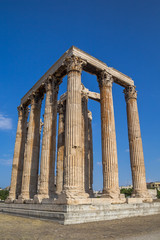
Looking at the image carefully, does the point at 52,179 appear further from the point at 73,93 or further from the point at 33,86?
the point at 33,86

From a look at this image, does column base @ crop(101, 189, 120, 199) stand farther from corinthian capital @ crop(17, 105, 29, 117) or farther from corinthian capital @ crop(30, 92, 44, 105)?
corinthian capital @ crop(17, 105, 29, 117)

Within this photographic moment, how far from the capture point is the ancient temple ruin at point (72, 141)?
56.7 feet

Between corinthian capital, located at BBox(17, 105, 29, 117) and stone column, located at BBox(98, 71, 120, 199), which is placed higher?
corinthian capital, located at BBox(17, 105, 29, 117)

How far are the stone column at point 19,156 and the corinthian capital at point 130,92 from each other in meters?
15.5

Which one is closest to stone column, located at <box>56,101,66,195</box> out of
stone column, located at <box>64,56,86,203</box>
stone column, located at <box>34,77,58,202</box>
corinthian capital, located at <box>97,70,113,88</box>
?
stone column, located at <box>34,77,58,202</box>

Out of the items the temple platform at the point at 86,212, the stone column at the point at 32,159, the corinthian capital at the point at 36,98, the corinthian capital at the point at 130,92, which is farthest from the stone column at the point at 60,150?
the corinthian capital at the point at 130,92

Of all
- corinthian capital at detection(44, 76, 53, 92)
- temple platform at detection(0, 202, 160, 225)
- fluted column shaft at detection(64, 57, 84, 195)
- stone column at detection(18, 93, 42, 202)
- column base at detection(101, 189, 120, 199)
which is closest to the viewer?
temple platform at detection(0, 202, 160, 225)

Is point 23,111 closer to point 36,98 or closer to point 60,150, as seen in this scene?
point 36,98

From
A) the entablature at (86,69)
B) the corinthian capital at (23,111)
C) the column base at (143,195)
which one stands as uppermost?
the entablature at (86,69)

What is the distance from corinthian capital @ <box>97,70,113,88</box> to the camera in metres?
23.5

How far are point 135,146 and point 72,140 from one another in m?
10.2

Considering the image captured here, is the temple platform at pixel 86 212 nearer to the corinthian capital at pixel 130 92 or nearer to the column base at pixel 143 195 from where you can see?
the column base at pixel 143 195

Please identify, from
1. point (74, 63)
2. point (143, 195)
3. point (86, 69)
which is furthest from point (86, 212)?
point (86, 69)

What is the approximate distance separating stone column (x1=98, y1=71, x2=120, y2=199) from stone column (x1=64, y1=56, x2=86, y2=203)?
10.9 feet
